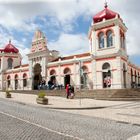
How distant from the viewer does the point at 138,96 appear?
28.3 meters

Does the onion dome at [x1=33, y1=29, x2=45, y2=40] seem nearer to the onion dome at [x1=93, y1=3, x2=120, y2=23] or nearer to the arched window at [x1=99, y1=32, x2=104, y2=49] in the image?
the onion dome at [x1=93, y1=3, x2=120, y2=23]

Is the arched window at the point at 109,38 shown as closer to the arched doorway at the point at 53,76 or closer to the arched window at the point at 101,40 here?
the arched window at the point at 101,40

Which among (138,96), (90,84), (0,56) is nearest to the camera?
(138,96)

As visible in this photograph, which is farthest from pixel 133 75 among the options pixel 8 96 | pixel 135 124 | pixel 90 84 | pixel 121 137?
pixel 121 137

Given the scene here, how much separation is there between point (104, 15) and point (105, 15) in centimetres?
16

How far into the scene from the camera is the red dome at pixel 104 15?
38784mm

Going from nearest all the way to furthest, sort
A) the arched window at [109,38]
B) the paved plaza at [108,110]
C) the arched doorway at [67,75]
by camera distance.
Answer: the paved plaza at [108,110]
the arched window at [109,38]
the arched doorway at [67,75]

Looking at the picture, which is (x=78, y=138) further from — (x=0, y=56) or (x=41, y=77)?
(x=0, y=56)

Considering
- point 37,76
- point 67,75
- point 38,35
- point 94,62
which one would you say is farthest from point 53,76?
point 94,62

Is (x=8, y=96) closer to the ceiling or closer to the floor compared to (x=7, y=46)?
closer to the floor

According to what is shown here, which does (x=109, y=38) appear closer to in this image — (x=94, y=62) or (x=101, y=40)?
(x=101, y=40)

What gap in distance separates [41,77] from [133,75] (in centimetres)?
1772

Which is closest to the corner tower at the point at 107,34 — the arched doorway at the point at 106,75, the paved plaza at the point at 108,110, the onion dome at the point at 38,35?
the arched doorway at the point at 106,75

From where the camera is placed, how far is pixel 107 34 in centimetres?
3878
